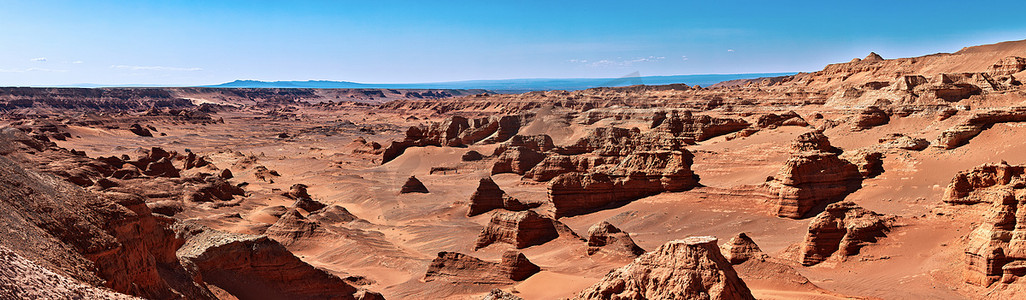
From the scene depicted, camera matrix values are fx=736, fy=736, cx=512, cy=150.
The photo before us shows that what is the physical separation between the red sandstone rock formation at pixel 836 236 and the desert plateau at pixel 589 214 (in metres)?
0.05

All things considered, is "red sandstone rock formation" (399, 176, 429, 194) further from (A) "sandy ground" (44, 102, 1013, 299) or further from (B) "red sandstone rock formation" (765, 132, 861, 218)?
(B) "red sandstone rock formation" (765, 132, 861, 218)

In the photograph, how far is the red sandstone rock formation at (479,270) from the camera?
1961 centimetres

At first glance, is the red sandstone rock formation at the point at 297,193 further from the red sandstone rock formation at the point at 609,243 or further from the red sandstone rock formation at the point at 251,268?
the red sandstone rock formation at the point at 251,268

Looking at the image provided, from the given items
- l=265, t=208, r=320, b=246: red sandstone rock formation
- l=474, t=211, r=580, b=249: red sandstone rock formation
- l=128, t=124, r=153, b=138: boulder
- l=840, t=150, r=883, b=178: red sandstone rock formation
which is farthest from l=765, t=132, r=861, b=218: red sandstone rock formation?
l=128, t=124, r=153, b=138: boulder

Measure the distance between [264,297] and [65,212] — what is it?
17.1 feet

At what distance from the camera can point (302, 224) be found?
88.2 ft

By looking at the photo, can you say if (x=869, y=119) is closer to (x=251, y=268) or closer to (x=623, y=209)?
(x=623, y=209)

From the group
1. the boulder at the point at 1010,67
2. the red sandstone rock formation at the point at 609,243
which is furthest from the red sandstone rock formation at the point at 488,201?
the boulder at the point at 1010,67

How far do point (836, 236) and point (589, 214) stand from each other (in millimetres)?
13374

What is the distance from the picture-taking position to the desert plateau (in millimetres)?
10984

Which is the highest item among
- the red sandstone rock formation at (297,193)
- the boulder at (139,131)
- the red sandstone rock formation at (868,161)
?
the red sandstone rock formation at (868,161)

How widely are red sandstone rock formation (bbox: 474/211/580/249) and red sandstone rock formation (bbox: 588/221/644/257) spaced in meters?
2.95

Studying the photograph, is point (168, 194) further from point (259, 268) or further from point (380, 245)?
point (259, 268)

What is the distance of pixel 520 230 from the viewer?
25.1 metres
